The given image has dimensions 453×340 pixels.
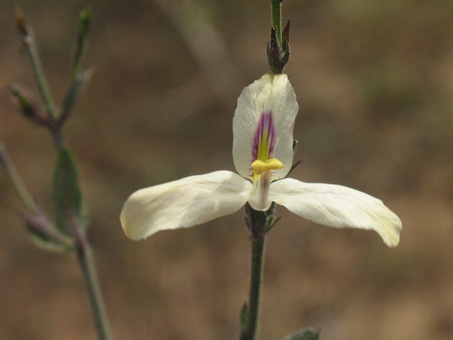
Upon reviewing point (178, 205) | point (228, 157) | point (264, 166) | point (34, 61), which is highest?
point (228, 157)

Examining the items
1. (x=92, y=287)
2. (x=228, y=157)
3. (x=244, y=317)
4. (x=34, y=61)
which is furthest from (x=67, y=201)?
(x=228, y=157)

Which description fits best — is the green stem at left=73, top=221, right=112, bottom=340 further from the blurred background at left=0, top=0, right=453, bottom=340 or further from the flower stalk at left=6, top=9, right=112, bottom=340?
the blurred background at left=0, top=0, right=453, bottom=340

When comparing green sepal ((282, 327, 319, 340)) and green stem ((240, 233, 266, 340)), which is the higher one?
green stem ((240, 233, 266, 340))

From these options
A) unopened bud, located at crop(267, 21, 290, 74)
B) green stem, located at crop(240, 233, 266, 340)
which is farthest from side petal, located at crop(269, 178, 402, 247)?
unopened bud, located at crop(267, 21, 290, 74)

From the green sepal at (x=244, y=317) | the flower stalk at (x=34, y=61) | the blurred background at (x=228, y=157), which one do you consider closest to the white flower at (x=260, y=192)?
the green sepal at (x=244, y=317)

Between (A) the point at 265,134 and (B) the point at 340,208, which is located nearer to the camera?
(B) the point at 340,208

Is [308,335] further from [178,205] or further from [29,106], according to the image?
[29,106]
